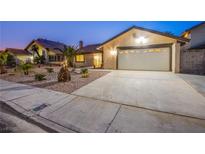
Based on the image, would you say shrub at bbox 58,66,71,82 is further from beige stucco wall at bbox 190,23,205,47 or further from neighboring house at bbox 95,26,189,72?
beige stucco wall at bbox 190,23,205,47

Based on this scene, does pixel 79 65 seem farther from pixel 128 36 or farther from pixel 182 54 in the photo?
pixel 182 54

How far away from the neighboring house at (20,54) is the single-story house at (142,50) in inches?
774

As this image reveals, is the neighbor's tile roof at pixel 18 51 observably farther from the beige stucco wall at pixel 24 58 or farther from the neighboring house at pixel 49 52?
the neighboring house at pixel 49 52

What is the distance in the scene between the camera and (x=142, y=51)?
39.2 feet

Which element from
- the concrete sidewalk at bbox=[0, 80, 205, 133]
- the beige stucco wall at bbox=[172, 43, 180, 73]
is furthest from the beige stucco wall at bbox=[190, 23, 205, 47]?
the concrete sidewalk at bbox=[0, 80, 205, 133]

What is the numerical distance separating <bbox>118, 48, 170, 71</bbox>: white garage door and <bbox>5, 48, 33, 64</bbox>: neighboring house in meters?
21.7

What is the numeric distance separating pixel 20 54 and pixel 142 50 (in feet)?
80.0

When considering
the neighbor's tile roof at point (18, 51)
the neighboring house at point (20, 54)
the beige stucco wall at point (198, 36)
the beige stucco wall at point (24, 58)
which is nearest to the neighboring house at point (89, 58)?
the beige stucco wall at point (198, 36)

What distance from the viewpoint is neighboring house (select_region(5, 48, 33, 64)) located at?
2385cm

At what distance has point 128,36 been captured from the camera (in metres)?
12.3

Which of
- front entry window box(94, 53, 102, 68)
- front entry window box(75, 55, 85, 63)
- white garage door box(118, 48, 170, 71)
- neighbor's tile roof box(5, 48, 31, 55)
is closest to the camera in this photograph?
white garage door box(118, 48, 170, 71)

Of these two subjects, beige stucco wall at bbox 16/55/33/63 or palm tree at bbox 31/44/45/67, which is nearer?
palm tree at bbox 31/44/45/67
